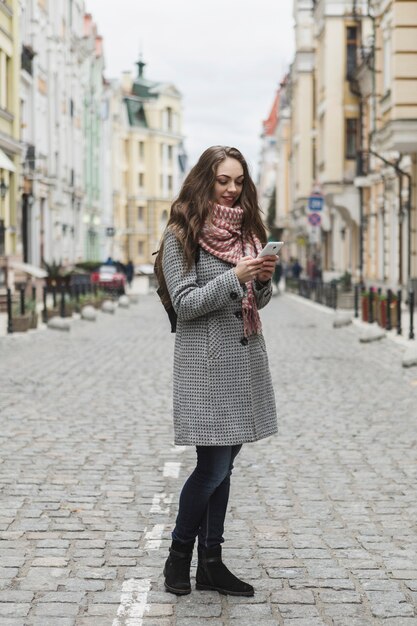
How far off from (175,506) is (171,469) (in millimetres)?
1225

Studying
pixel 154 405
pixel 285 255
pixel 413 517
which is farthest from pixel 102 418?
pixel 285 255

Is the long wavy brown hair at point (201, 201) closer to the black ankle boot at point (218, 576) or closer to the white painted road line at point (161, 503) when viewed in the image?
the black ankle boot at point (218, 576)

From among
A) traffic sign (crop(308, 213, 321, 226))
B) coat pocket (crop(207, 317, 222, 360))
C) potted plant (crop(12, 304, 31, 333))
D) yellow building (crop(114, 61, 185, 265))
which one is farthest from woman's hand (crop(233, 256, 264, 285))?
yellow building (crop(114, 61, 185, 265))

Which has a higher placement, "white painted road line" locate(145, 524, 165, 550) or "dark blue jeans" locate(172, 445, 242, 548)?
→ "dark blue jeans" locate(172, 445, 242, 548)

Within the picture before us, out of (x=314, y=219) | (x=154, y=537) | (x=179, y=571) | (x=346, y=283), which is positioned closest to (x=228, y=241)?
(x=179, y=571)

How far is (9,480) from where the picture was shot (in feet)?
23.9

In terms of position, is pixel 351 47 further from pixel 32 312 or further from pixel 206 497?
pixel 206 497

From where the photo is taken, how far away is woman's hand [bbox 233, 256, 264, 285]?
4414mm

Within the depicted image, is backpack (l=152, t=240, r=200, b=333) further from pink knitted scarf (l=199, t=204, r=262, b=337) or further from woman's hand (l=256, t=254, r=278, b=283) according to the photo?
woman's hand (l=256, t=254, r=278, b=283)

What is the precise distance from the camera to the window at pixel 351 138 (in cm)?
4516

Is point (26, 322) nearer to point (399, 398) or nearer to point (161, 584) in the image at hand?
point (399, 398)

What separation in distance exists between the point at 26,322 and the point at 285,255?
75.2 m

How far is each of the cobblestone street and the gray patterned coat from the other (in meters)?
0.73

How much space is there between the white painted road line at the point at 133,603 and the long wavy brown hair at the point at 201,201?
1.38 meters
